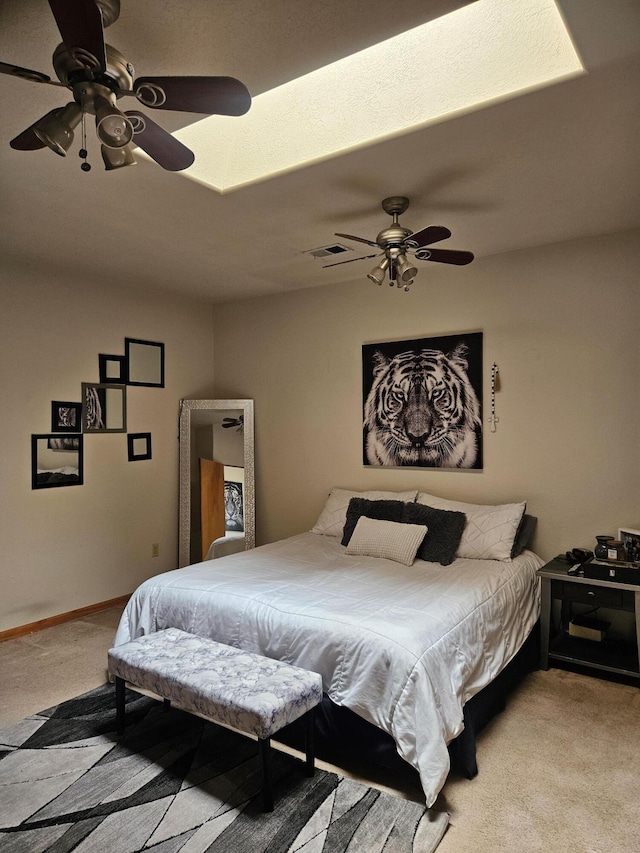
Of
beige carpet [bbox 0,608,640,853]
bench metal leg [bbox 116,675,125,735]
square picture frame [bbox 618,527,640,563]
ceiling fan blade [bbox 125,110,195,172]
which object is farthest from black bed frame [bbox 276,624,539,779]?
ceiling fan blade [bbox 125,110,195,172]

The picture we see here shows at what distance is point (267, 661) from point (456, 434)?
2.31 m

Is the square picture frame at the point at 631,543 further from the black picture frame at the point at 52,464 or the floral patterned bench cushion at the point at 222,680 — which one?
the black picture frame at the point at 52,464

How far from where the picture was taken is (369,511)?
13.5 ft

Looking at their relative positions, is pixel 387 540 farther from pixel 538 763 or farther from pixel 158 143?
pixel 158 143

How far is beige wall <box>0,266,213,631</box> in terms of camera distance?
3998 mm

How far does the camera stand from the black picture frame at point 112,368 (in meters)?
4.58

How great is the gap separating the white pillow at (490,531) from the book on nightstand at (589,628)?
1.97 ft

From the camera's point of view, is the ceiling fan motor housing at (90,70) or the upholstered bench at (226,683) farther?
the upholstered bench at (226,683)

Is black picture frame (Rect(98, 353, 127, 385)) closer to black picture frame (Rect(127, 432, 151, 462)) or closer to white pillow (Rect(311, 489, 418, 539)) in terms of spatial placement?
black picture frame (Rect(127, 432, 151, 462))

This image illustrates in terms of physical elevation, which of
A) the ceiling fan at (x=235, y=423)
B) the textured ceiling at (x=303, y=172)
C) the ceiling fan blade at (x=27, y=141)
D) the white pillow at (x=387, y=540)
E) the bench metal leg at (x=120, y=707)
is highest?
the textured ceiling at (x=303, y=172)

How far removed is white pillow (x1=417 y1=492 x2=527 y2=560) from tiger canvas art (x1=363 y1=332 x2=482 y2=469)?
43cm

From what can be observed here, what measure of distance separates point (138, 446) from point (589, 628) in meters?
3.65

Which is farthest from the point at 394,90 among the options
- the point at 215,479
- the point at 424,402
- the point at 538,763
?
the point at 215,479

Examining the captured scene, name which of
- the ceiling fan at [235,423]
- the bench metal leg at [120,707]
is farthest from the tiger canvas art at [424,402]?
the bench metal leg at [120,707]
